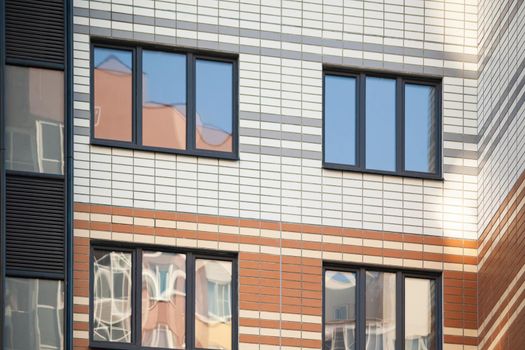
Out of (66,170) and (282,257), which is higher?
(66,170)

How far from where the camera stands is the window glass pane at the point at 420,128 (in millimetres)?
30312

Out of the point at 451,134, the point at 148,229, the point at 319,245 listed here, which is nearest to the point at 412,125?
the point at 451,134

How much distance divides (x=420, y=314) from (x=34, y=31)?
7404 mm

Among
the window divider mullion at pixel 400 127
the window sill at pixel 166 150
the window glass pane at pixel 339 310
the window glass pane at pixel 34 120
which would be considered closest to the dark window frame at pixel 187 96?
the window sill at pixel 166 150

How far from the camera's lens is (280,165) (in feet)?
96.2

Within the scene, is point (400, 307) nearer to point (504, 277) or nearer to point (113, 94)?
point (504, 277)

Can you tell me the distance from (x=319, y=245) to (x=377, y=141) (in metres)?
2.11

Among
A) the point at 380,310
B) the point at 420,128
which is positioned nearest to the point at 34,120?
the point at 380,310

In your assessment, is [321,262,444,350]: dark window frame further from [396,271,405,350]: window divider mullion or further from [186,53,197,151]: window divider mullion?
[186,53,197,151]: window divider mullion

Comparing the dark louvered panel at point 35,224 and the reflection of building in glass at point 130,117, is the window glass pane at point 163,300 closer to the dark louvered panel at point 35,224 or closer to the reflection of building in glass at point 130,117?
the reflection of building in glass at point 130,117

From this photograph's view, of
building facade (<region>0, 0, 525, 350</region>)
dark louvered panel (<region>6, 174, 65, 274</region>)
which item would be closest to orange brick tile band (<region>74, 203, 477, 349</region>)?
building facade (<region>0, 0, 525, 350</region>)

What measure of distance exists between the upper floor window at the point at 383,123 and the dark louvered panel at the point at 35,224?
484cm

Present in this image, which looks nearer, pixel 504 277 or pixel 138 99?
pixel 504 277

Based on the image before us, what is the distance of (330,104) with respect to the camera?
30188 millimetres
